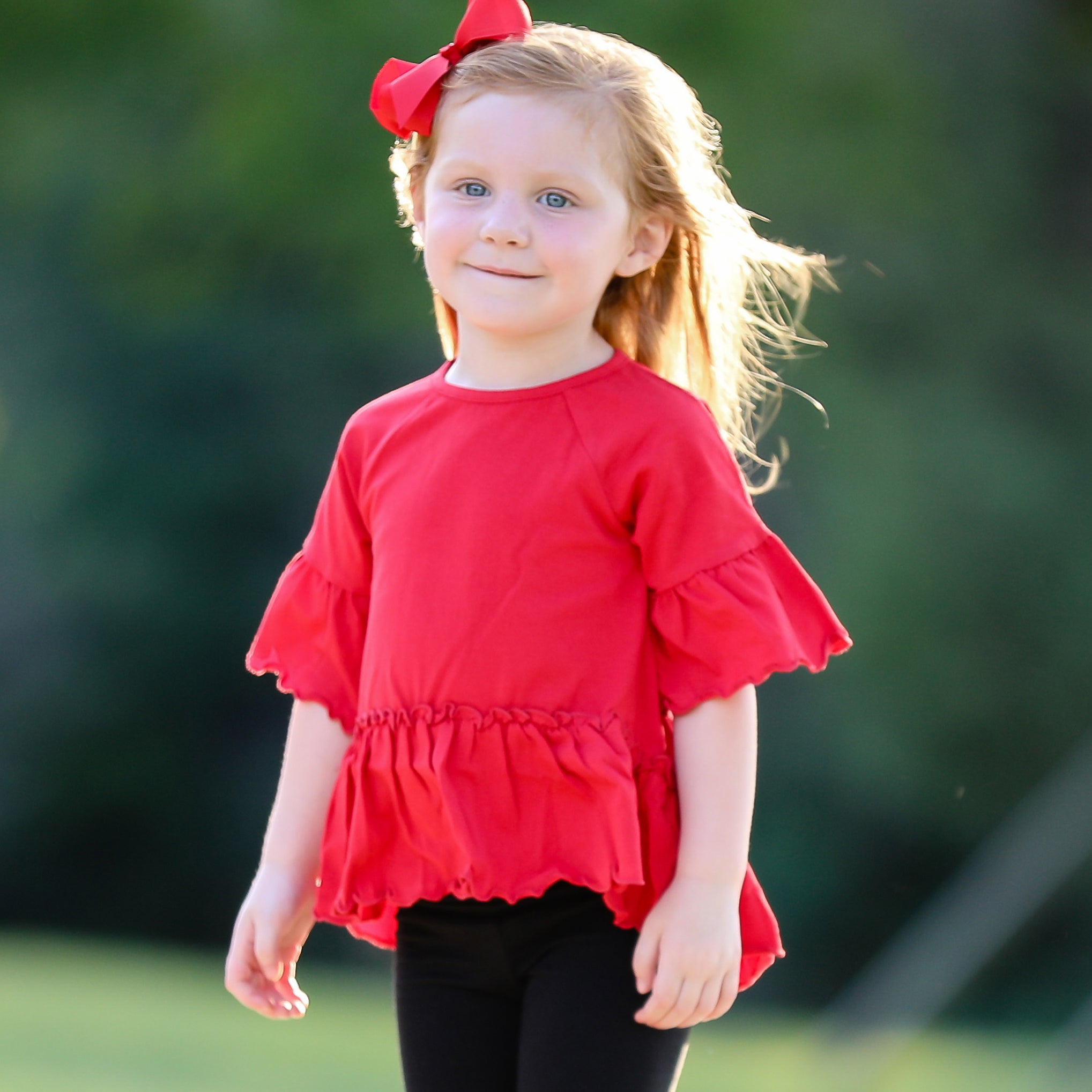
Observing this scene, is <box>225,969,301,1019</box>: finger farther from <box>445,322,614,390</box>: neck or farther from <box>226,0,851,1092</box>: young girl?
<box>445,322,614,390</box>: neck

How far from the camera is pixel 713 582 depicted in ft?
4.11

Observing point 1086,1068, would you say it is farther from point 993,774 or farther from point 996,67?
point 996,67

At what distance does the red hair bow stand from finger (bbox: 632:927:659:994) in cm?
73

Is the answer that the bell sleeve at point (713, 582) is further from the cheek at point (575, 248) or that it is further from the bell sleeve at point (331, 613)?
the bell sleeve at point (331, 613)

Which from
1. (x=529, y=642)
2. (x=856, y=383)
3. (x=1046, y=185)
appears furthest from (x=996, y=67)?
(x=529, y=642)

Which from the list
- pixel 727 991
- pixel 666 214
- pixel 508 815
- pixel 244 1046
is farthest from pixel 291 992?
pixel 244 1046

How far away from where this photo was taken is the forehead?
4.16ft

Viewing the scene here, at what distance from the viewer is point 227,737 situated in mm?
5629

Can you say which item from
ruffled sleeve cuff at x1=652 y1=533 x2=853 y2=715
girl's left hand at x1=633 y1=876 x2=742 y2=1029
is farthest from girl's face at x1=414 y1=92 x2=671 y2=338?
girl's left hand at x1=633 y1=876 x2=742 y2=1029

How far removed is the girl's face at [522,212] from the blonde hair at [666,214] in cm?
2

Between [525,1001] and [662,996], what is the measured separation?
0.41 feet

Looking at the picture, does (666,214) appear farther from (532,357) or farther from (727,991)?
(727,991)

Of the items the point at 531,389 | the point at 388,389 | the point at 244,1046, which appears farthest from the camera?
the point at 388,389

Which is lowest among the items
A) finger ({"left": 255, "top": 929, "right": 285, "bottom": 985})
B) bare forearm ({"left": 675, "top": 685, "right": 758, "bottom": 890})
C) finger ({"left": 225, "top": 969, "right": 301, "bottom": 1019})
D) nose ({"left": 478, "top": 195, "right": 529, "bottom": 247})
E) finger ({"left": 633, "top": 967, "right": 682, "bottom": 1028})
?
finger ({"left": 225, "top": 969, "right": 301, "bottom": 1019})
